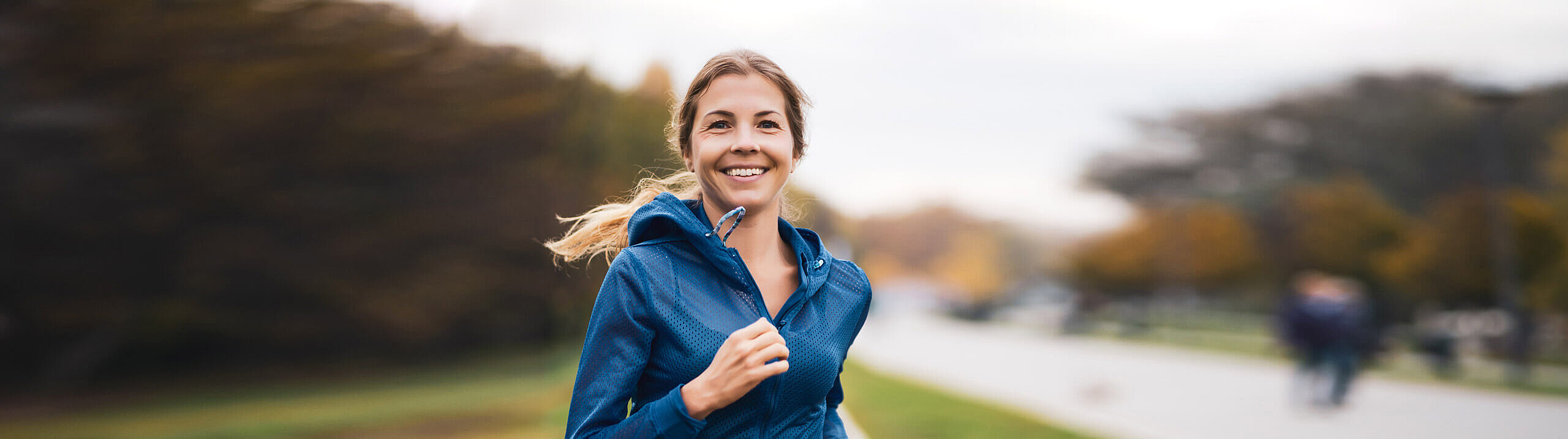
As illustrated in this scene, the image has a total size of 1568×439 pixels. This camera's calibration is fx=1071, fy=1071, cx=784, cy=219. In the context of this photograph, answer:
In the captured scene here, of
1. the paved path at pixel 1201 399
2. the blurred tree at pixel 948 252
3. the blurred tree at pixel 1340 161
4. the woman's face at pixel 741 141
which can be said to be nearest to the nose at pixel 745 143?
the woman's face at pixel 741 141

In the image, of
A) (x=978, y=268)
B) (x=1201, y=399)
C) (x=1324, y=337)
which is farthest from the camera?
(x=978, y=268)

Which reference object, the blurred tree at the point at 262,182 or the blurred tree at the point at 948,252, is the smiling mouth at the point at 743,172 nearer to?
the blurred tree at the point at 262,182

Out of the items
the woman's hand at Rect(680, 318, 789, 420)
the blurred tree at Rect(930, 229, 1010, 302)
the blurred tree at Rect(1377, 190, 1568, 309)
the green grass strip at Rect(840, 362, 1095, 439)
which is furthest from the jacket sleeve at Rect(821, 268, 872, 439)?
the blurred tree at Rect(930, 229, 1010, 302)

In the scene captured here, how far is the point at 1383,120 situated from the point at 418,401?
40.1 m

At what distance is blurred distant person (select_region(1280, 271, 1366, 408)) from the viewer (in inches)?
502

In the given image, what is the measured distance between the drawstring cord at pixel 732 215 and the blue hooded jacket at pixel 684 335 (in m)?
0.02

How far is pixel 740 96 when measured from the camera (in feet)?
7.34

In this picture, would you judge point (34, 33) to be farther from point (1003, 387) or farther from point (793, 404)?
point (793, 404)

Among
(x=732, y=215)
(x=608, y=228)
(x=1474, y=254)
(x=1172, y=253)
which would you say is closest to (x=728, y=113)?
(x=732, y=215)

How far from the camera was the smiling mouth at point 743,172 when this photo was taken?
226cm

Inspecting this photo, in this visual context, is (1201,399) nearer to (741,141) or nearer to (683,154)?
(683,154)

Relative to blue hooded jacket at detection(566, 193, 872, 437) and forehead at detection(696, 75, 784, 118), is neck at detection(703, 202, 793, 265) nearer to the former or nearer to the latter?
blue hooded jacket at detection(566, 193, 872, 437)

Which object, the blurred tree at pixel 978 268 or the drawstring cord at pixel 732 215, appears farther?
the blurred tree at pixel 978 268

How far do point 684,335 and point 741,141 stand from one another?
0.41 metres
